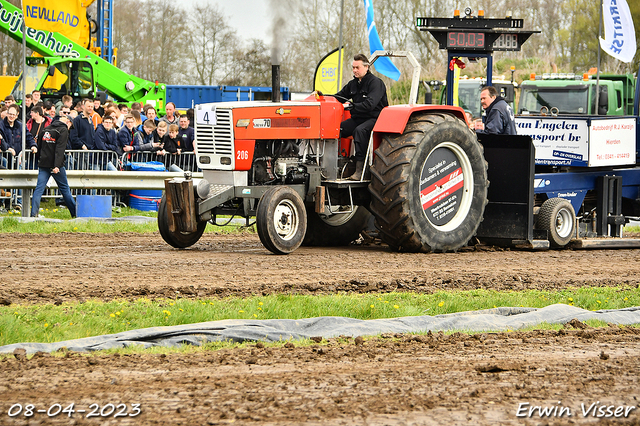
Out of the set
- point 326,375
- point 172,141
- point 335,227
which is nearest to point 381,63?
point 172,141

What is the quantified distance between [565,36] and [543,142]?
1487 inches

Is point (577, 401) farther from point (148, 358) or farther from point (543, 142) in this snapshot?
point (543, 142)

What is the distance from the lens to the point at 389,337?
5.76 m

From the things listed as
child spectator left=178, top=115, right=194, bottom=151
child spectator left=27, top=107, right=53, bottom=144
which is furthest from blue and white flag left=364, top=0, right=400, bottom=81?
child spectator left=27, top=107, right=53, bottom=144

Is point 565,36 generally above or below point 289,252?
above

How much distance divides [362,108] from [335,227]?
1.81 m

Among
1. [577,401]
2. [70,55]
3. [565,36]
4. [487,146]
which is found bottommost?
[577,401]

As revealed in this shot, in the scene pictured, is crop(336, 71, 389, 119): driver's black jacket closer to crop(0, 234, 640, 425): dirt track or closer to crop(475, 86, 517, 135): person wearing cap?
crop(475, 86, 517, 135): person wearing cap

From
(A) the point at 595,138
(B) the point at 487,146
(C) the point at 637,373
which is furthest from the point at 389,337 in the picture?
(A) the point at 595,138

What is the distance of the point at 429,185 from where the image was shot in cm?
1025

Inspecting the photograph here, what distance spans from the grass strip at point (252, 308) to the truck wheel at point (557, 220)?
321 cm

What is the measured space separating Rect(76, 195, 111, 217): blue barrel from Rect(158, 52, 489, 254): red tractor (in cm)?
417

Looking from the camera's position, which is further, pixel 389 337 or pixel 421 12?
pixel 421 12

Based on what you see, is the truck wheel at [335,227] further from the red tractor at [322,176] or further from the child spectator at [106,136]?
the child spectator at [106,136]
